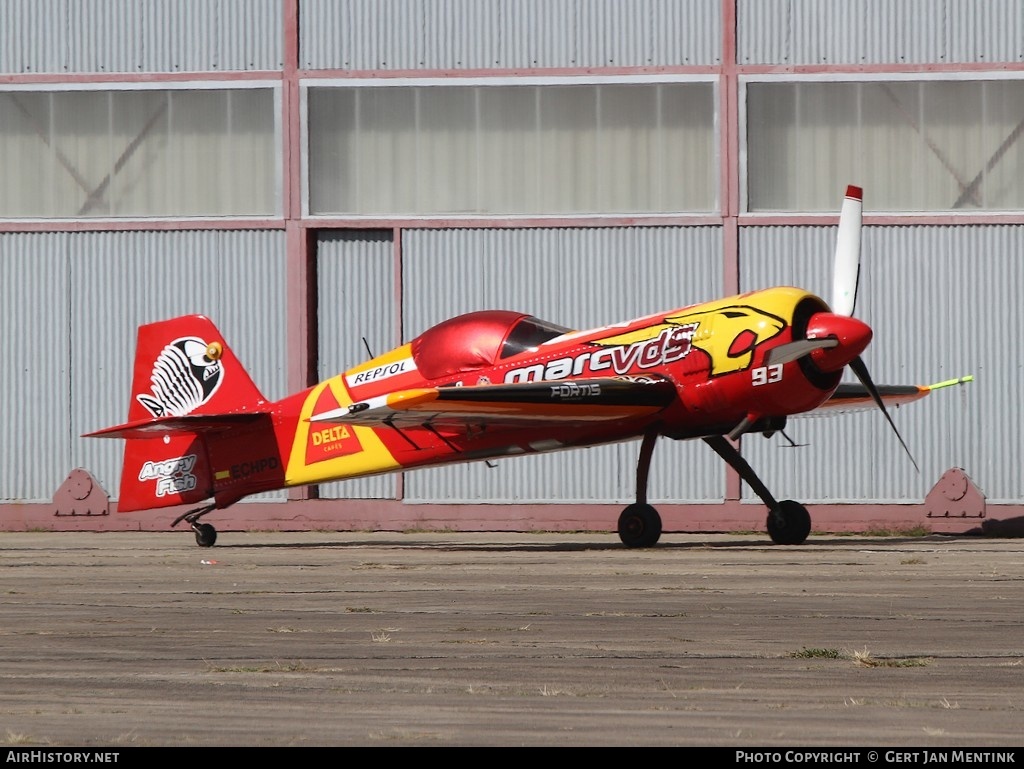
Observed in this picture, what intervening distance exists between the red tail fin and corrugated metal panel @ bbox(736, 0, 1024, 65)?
9375 mm

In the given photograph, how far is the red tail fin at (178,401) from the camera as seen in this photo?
1972 cm

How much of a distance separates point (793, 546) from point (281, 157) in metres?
10.9

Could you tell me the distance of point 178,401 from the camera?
784 inches

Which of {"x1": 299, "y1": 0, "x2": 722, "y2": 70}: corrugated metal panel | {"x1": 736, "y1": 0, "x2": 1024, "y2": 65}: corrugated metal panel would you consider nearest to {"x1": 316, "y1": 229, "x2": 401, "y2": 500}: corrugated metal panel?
{"x1": 299, "y1": 0, "x2": 722, "y2": 70}: corrugated metal panel

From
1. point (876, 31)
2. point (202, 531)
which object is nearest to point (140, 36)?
point (202, 531)

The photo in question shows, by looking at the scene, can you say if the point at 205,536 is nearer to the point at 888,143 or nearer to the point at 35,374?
the point at 35,374

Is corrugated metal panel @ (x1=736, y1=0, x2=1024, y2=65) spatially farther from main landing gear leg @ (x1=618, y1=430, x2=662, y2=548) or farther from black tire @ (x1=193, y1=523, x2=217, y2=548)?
black tire @ (x1=193, y1=523, x2=217, y2=548)

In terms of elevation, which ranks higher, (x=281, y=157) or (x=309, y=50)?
(x=309, y=50)

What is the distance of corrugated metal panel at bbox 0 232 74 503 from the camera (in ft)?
78.2

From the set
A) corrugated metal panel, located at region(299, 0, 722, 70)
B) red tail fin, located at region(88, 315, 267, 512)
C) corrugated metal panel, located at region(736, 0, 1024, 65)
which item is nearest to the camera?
red tail fin, located at region(88, 315, 267, 512)

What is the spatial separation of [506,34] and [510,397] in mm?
9075

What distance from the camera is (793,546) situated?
17719 millimetres

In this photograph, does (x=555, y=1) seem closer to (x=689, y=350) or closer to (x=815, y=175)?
(x=815, y=175)
